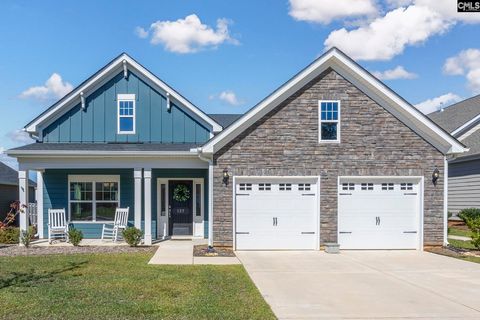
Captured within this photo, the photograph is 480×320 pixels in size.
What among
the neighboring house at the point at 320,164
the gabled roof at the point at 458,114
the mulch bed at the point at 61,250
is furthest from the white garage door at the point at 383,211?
the gabled roof at the point at 458,114

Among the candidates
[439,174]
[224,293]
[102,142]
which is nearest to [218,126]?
[102,142]

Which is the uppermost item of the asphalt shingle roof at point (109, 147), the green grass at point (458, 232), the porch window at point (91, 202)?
the asphalt shingle roof at point (109, 147)

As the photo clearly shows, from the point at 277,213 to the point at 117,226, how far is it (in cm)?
579

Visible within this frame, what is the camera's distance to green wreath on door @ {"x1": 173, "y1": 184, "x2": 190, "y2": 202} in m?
17.4

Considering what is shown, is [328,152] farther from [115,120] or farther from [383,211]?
[115,120]

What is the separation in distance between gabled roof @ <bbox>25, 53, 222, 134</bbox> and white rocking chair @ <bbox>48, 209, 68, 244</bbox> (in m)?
3.14

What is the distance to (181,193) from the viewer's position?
17.4 m

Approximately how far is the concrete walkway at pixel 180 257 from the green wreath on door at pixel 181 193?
227 cm

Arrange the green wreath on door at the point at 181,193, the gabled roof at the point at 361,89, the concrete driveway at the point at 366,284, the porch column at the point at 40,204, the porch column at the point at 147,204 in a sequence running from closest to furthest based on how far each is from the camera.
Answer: the concrete driveway at the point at 366,284 < the gabled roof at the point at 361,89 < the porch column at the point at 147,204 < the porch column at the point at 40,204 < the green wreath on door at the point at 181,193

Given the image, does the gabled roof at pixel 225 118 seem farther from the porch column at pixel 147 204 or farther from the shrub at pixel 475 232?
the shrub at pixel 475 232

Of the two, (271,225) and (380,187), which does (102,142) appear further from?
(380,187)

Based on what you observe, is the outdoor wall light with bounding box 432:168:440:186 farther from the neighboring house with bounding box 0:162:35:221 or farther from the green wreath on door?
the neighboring house with bounding box 0:162:35:221

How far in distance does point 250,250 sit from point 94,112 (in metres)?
7.89

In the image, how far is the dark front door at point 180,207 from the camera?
1741 cm
